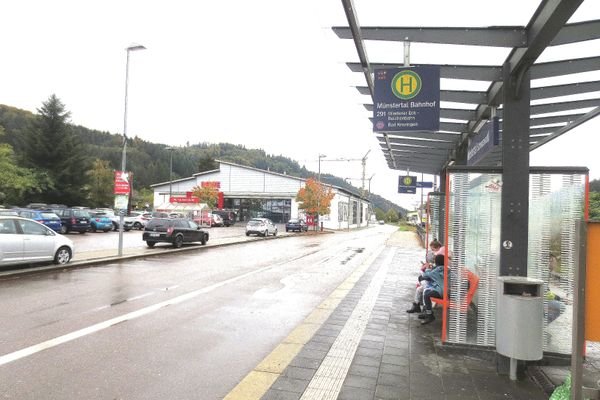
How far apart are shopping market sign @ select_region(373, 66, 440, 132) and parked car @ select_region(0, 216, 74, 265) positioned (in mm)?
10120

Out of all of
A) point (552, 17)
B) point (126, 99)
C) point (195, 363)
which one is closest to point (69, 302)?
point (195, 363)

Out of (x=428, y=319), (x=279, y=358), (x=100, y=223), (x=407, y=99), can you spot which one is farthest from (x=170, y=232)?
(x=279, y=358)

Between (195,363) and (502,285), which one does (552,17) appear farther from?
(195,363)

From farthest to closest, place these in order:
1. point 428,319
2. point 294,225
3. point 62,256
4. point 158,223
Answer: point 294,225 < point 158,223 < point 62,256 < point 428,319

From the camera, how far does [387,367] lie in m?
5.20

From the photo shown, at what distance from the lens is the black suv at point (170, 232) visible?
2119 cm

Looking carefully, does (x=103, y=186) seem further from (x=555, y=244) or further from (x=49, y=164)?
(x=555, y=244)

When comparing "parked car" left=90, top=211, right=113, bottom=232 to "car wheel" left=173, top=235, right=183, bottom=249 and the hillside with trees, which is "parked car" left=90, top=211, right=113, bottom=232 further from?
"car wheel" left=173, top=235, right=183, bottom=249

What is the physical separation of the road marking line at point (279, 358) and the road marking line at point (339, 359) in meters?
0.41

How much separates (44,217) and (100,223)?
24.6ft

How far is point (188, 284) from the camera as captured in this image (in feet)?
36.2

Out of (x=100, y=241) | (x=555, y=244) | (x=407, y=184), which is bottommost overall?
(x=100, y=241)

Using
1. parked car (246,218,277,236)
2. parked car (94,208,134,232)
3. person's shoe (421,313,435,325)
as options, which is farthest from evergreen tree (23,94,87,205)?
person's shoe (421,313,435,325)

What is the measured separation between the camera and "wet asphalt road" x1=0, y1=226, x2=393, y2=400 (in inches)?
181
